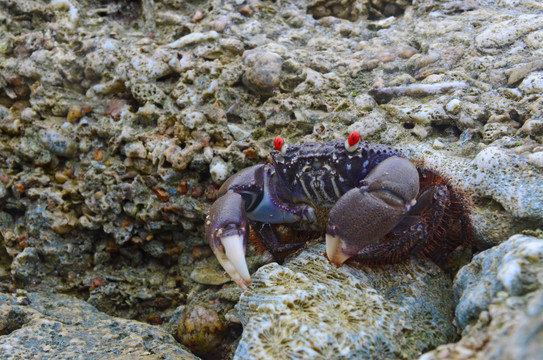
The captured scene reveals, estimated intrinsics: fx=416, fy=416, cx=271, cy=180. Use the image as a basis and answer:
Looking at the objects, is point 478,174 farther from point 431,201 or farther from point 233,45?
point 233,45

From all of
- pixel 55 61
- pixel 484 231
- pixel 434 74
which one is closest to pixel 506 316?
pixel 484 231

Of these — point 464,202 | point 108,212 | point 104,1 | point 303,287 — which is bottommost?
point 108,212

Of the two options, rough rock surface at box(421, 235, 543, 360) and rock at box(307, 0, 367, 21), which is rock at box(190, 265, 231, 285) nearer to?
rough rock surface at box(421, 235, 543, 360)

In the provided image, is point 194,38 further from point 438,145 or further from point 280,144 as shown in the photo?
point 438,145

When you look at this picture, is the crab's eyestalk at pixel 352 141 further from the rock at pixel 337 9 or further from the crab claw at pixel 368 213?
the rock at pixel 337 9

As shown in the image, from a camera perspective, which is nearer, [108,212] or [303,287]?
[303,287]

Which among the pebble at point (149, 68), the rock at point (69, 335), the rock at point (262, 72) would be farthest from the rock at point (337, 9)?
the rock at point (69, 335)
